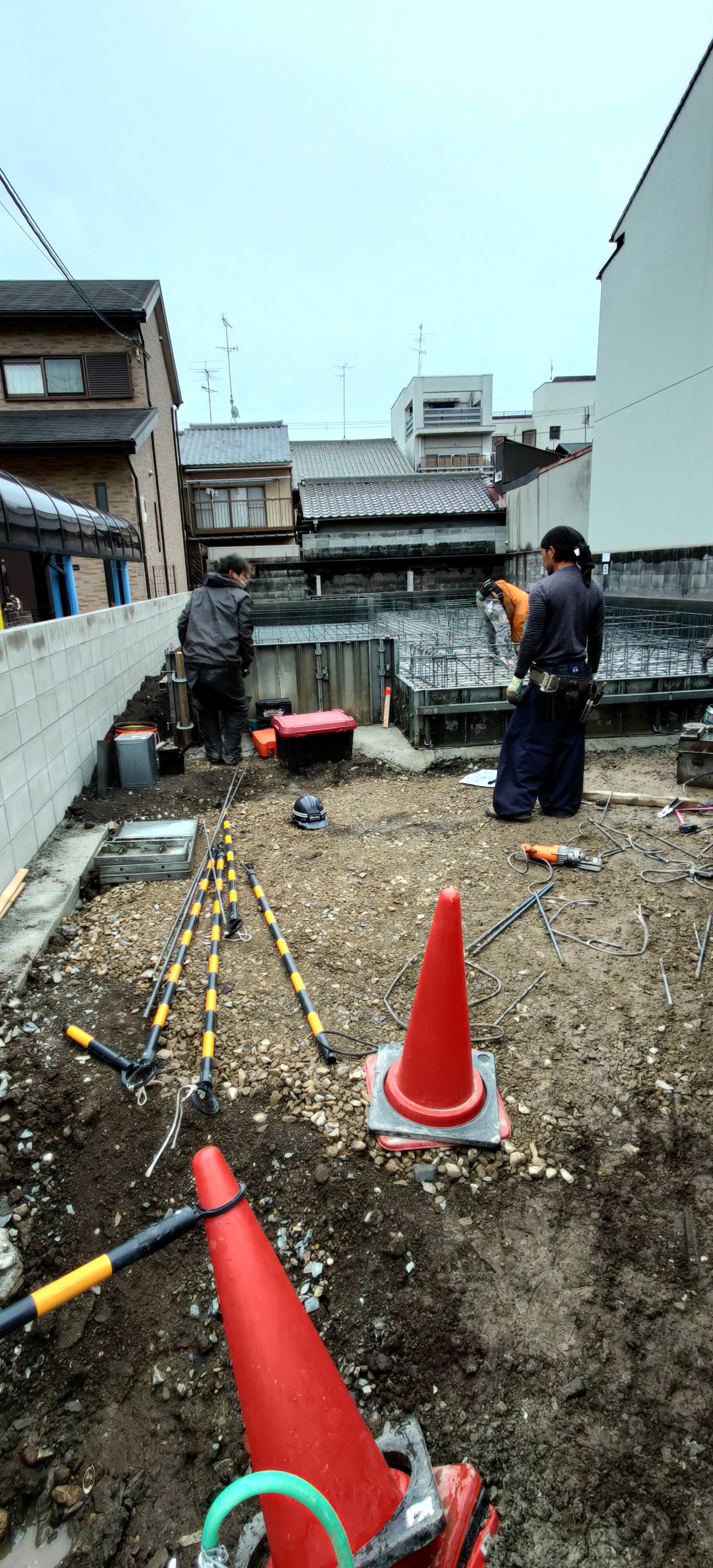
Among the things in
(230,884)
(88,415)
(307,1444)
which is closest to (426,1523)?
(307,1444)

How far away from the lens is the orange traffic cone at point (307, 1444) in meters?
1.25

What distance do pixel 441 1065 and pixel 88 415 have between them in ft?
61.2

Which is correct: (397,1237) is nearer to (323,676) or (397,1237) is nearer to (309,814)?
(309,814)

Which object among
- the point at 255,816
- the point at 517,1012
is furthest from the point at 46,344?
the point at 517,1012

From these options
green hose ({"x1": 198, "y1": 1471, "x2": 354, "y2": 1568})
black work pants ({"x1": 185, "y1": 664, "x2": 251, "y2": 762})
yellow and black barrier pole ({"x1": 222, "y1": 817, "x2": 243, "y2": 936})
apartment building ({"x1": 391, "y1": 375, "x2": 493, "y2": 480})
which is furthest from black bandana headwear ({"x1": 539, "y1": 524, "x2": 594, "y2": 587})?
apartment building ({"x1": 391, "y1": 375, "x2": 493, "y2": 480})

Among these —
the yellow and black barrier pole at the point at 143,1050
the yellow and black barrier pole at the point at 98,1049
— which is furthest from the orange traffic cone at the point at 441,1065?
the yellow and black barrier pole at the point at 98,1049

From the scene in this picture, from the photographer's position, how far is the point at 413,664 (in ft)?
26.4

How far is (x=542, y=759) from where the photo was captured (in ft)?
17.7

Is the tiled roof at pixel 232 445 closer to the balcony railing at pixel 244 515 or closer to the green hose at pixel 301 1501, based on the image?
the balcony railing at pixel 244 515

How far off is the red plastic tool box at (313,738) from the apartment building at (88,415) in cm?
843

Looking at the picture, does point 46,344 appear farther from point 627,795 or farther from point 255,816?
point 627,795

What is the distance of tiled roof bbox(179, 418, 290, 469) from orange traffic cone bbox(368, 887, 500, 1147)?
88.6ft

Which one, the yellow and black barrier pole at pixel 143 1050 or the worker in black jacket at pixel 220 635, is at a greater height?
the worker in black jacket at pixel 220 635

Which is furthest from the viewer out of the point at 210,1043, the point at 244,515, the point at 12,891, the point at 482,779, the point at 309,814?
the point at 244,515
